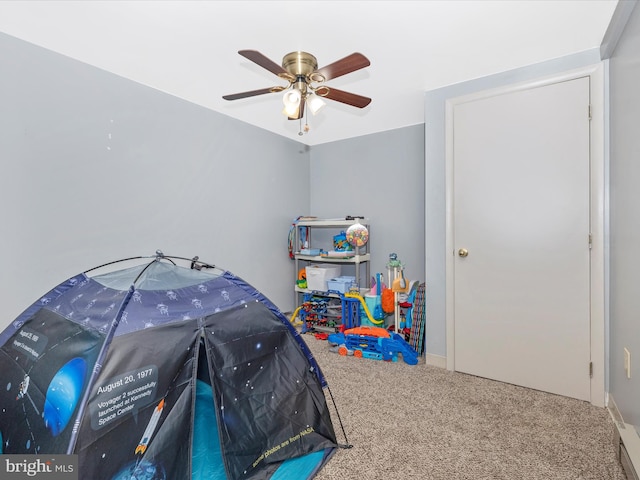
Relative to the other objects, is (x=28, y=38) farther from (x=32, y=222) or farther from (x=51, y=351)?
(x=51, y=351)

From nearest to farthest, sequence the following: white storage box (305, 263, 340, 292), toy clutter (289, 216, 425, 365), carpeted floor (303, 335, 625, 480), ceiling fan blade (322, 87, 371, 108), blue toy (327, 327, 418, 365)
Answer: carpeted floor (303, 335, 625, 480) → ceiling fan blade (322, 87, 371, 108) → blue toy (327, 327, 418, 365) → toy clutter (289, 216, 425, 365) → white storage box (305, 263, 340, 292)

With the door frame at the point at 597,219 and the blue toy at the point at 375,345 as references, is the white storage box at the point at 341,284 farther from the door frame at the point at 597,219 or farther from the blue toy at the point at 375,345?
the door frame at the point at 597,219

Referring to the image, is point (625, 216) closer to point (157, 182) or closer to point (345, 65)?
point (345, 65)

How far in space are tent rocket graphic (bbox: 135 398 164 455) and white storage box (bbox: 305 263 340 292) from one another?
240 cm

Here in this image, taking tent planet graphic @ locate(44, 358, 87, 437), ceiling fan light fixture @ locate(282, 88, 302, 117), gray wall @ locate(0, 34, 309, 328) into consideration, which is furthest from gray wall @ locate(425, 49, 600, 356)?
tent planet graphic @ locate(44, 358, 87, 437)

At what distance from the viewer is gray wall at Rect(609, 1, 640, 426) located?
62.6 inches

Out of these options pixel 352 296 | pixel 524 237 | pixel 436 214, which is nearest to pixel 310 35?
pixel 436 214

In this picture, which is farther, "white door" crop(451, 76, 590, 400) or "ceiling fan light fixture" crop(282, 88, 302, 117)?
"white door" crop(451, 76, 590, 400)

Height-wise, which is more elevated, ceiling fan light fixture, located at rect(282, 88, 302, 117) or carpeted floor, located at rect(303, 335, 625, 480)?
ceiling fan light fixture, located at rect(282, 88, 302, 117)

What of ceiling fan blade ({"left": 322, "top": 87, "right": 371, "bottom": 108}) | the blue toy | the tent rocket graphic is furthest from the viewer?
the blue toy

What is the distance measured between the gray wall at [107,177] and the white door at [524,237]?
2000 mm

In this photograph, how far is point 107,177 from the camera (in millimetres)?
2303
